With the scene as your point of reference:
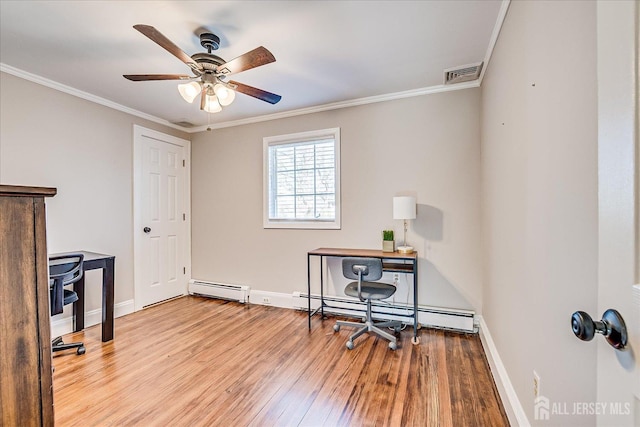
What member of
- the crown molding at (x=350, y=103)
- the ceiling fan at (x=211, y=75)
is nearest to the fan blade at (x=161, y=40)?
the ceiling fan at (x=211, y=75)

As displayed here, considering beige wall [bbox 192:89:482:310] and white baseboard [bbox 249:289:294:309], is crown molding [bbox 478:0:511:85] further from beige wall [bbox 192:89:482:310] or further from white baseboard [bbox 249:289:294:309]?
white baseboard [bbox 249:289:294:309]

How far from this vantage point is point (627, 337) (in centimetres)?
50

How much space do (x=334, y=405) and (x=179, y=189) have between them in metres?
3.58

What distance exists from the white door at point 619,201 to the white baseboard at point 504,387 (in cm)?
115

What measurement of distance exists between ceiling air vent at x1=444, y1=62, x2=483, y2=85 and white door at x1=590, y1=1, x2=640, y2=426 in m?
2.27

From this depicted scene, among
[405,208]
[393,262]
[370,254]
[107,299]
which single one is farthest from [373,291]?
[107,299]

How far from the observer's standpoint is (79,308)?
2865 mm

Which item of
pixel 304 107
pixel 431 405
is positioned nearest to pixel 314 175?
pixel 304 107

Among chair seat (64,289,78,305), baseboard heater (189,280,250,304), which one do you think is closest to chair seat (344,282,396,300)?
baseboard heater (189,280,250,304)

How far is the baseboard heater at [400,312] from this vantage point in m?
2.80

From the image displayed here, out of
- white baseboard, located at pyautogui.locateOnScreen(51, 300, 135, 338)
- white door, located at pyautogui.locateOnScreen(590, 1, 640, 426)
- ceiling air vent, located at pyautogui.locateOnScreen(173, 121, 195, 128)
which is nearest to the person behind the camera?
white door, located at pyautogui.locateOnScreen(590, 1, 640, 426)

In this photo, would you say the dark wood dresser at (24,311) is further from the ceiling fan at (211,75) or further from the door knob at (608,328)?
the door knob at (608,328)

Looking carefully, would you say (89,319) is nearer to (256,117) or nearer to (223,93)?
(223,93)

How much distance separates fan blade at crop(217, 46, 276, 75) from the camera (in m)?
1.70
